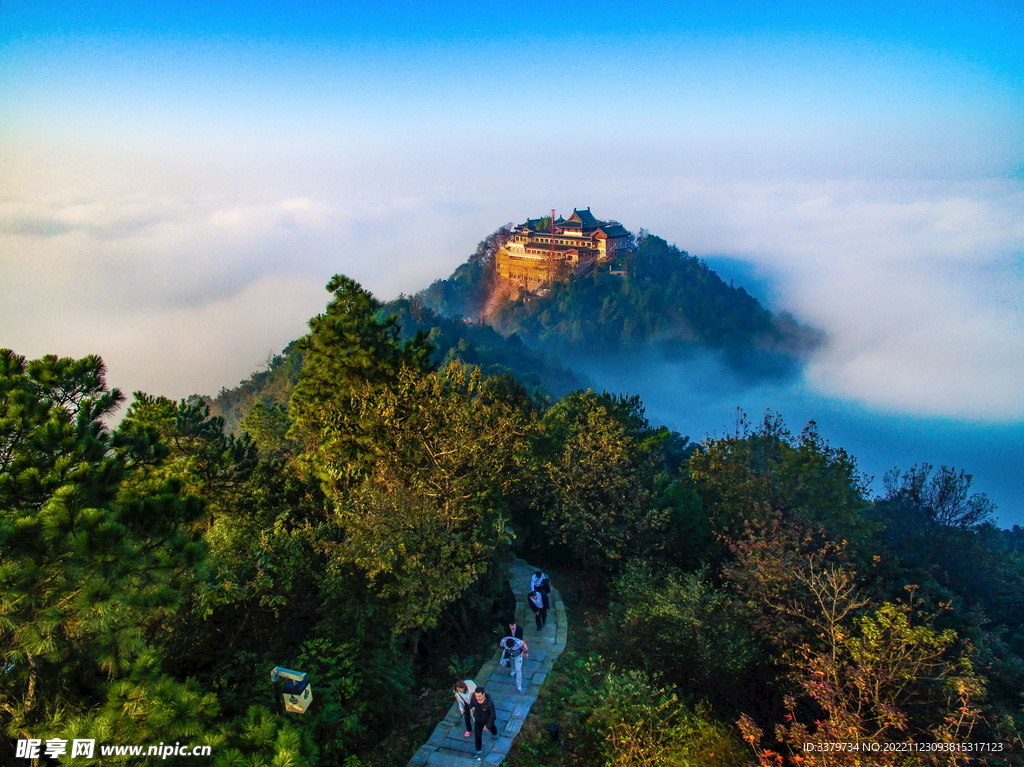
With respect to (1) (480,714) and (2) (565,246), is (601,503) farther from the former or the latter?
(2) (565,246)

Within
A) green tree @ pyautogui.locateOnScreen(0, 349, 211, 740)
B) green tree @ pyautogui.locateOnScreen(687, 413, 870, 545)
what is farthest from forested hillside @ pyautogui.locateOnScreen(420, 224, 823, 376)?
green tree @ pyautogui.locateOnScreen(0, 349, 211, 740)

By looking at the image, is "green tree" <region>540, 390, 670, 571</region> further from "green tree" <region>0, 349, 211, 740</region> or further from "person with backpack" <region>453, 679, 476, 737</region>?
"green tree" <region>0, 349, 211, 740</region>

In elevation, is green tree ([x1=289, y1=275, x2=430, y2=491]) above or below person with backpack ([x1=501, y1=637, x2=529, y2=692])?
above

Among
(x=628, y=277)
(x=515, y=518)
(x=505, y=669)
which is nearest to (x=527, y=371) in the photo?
(x=628, y=277)

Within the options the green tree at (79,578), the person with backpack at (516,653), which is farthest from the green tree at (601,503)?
the green tree at (79,578)

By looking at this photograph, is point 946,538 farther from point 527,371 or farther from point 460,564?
point 527,371

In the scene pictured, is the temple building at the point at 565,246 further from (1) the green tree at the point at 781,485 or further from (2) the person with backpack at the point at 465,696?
(2) the person with backpack at the point at 465,696
